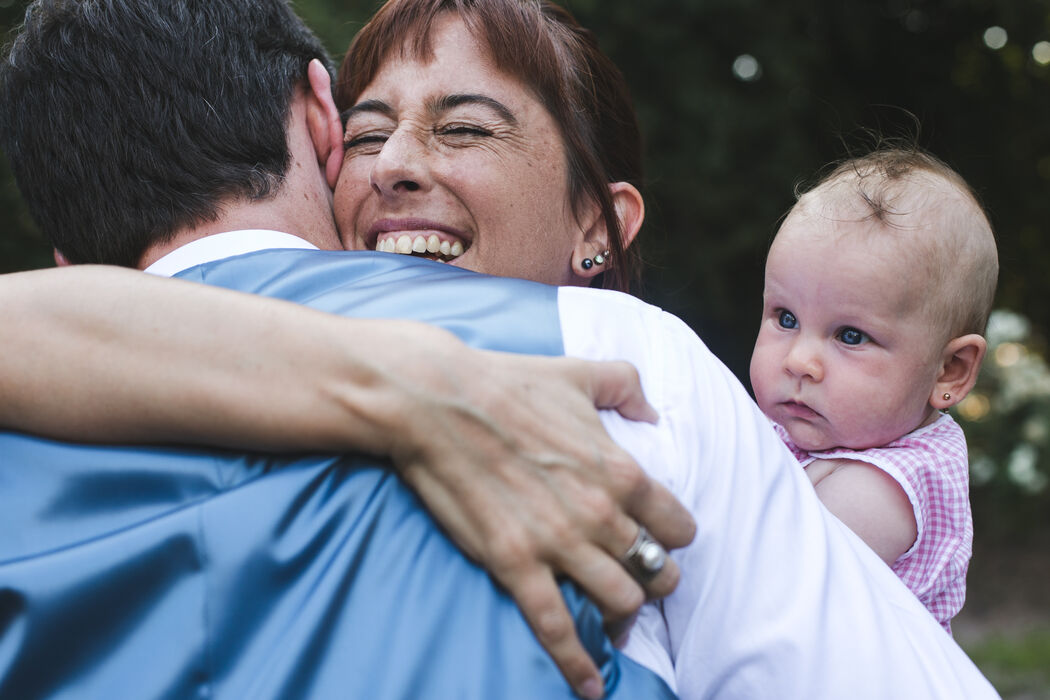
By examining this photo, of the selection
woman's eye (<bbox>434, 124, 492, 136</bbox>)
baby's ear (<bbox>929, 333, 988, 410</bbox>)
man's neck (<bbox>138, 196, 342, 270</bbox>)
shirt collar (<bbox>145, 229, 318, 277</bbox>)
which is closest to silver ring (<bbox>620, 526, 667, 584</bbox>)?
shirt collar (<bbox>145, 229, 318, 277</bbox>)

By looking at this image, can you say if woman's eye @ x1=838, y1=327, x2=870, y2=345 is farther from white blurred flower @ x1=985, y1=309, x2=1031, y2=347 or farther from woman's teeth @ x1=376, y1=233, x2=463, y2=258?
white blurred flower @ x1=985, y1=309, x2=1031, y2=347

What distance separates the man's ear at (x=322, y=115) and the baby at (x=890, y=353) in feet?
3.50

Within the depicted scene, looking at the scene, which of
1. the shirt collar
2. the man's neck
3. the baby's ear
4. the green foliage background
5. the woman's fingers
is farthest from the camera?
the green foliage background

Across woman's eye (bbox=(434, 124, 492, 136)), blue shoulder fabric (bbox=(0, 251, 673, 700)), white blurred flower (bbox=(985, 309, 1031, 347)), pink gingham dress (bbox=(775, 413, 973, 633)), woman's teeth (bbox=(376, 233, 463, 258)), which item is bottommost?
white blurred flower (bbox=(985, 309, 1031, 347))

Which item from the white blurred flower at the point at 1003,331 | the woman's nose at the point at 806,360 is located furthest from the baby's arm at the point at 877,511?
the white blurred flower at the point at 1003,331

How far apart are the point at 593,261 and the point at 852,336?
736 millimetres

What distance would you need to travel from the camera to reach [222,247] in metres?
1.66

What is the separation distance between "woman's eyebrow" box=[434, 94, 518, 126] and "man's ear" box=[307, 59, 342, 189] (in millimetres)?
262

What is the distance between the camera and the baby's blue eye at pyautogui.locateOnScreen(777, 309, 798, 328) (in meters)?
2.28

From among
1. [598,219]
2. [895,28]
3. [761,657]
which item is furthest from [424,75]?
[895,28]

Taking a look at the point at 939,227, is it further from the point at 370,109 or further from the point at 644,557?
the point at 370,109

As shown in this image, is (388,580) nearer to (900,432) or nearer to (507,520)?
(507,520)

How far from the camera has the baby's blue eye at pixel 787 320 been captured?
2.28 m

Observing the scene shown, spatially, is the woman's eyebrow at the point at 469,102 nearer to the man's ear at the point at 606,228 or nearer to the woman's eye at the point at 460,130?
the woman's eye at the point at 460,130
